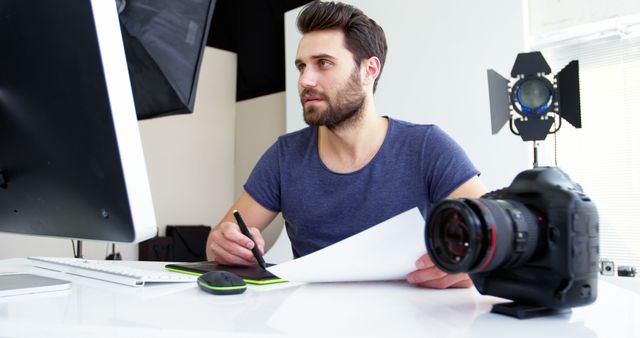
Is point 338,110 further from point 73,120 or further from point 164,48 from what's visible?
point 73,120

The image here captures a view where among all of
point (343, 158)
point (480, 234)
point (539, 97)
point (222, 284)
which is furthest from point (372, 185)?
point (480, 234)

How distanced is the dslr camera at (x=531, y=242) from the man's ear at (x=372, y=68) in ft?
3.35

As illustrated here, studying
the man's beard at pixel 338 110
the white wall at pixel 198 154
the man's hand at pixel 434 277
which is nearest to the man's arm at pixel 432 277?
the man's hand at pixel 434 277

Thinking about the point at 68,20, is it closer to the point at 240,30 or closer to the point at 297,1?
the point at 297,1

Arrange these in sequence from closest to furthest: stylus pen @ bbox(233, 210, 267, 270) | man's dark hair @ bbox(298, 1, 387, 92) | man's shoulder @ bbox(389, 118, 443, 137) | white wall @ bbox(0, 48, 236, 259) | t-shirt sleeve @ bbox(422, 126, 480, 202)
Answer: stylus pen @ bbox(233, 210, 267, 270), t-shirt sleeve @ bbox(422, 126, 480, 202), man's shoulder @ bbox(389, 118, 443, 137), man's dark hair @ bbox(298, 1, 387, 92), white wall @ bbox(0, 48, 236, 259)

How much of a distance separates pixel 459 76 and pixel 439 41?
22cm

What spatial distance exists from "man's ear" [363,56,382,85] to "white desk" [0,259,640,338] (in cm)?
92

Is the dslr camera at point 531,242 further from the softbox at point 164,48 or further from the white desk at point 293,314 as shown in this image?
the softbox at point 164,48

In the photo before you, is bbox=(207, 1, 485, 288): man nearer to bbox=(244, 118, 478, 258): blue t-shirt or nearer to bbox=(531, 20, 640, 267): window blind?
bbox=(244, 118, 478, 258): blue t-shirt

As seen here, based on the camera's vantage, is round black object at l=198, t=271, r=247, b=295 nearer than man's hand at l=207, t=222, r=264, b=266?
Yes

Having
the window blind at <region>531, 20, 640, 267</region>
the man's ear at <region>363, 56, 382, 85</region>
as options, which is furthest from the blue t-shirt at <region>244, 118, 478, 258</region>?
the window blind at <region>531, 20, 640, 267</region>

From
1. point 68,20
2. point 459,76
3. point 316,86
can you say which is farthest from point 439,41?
point 68,20

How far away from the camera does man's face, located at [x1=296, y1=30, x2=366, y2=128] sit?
4.59 feet

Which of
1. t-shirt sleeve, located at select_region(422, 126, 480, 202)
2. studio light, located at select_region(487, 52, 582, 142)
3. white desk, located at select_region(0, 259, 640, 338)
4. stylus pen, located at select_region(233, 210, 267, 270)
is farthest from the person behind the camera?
t-shirt sleeve, located at select_region(422, 126, 480, 202)
